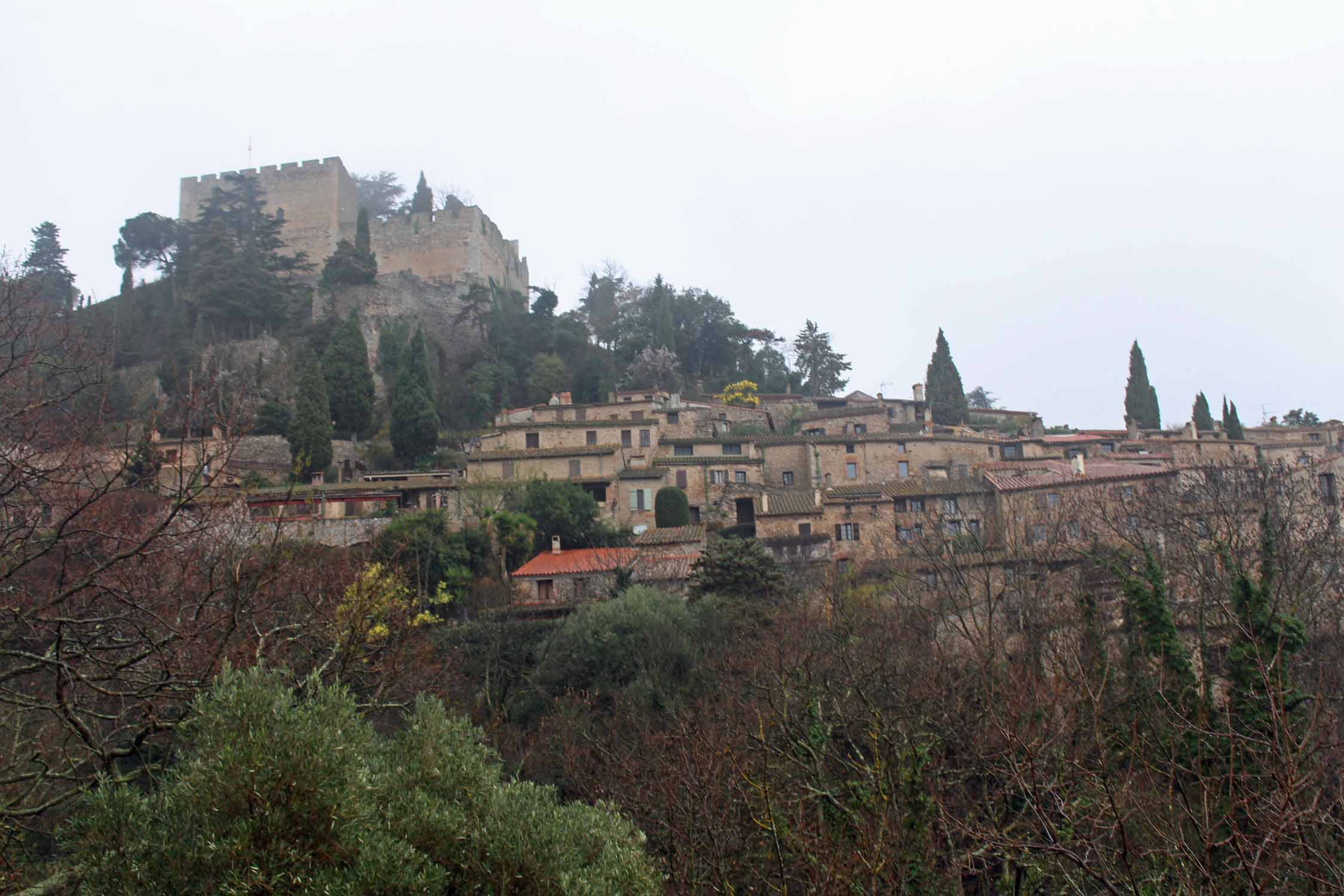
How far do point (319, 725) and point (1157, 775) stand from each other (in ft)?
43.2

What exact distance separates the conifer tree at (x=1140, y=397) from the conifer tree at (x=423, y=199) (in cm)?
4525

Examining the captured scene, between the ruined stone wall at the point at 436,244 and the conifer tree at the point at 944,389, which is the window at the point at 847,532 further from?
the ruined stone wall at the point at 436,244

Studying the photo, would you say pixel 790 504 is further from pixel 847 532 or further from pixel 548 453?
pixel 548 453

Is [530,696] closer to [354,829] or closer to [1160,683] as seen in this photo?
[1160,683]

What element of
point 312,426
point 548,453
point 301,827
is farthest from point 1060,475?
point 301,827

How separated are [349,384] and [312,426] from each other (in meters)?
4.81

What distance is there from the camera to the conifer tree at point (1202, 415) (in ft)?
163

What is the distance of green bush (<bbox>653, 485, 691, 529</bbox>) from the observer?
36781 mm

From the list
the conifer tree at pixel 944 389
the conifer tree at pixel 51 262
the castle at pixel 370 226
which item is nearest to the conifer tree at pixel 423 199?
the castle at pixel 370 226

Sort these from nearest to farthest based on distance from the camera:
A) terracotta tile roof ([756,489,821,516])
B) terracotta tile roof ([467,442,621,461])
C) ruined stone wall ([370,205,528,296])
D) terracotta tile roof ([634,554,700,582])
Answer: terracotta tile roof ([634,554,700,582]), terracotta tile roof ([756,489,821,516]), terracotta tile roof ([467,442,621,461]), ruined stone wall ([370,205,528,296])

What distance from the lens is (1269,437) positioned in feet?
160

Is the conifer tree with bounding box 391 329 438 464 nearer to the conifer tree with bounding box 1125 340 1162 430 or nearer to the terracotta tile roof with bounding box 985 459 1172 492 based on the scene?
the terracotta tile roof with bounding box 985 459 1172 492

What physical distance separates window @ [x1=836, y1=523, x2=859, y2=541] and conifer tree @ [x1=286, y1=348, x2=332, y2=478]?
1999 centimetres

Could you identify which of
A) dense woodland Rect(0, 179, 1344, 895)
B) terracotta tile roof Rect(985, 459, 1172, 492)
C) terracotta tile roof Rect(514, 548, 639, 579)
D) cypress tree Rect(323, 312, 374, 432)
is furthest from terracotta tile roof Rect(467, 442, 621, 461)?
terracotta tile roof Rect(985, 459, 1172, 492)
